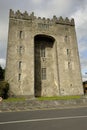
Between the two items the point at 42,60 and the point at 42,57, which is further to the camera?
the point at 42,57

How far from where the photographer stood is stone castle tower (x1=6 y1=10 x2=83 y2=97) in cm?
3216

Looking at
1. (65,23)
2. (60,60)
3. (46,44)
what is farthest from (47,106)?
(65,23)

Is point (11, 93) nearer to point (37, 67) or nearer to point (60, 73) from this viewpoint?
point (37, 67)

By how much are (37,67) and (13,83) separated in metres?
7.22

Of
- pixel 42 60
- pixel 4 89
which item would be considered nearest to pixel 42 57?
pixel 42 60

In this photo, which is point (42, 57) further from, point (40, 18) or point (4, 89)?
point (4, 89)

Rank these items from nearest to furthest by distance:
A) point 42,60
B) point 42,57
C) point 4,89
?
point 4,89 → point 42,60 → point 42,57

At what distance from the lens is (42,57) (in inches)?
1460

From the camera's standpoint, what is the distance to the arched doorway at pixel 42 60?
35131 mm

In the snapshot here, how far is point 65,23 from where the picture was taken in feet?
129

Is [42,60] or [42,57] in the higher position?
[42,57]

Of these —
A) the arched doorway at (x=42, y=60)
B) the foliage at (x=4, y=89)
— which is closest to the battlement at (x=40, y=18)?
the arched doorway at (x=42, y=60)

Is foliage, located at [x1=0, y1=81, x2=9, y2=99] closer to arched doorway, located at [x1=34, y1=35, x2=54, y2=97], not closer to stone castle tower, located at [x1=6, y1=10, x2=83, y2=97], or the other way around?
stone castle tower, located at [x1=6, y1=10, x2=83, y2=97]

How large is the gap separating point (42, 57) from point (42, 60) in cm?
73
